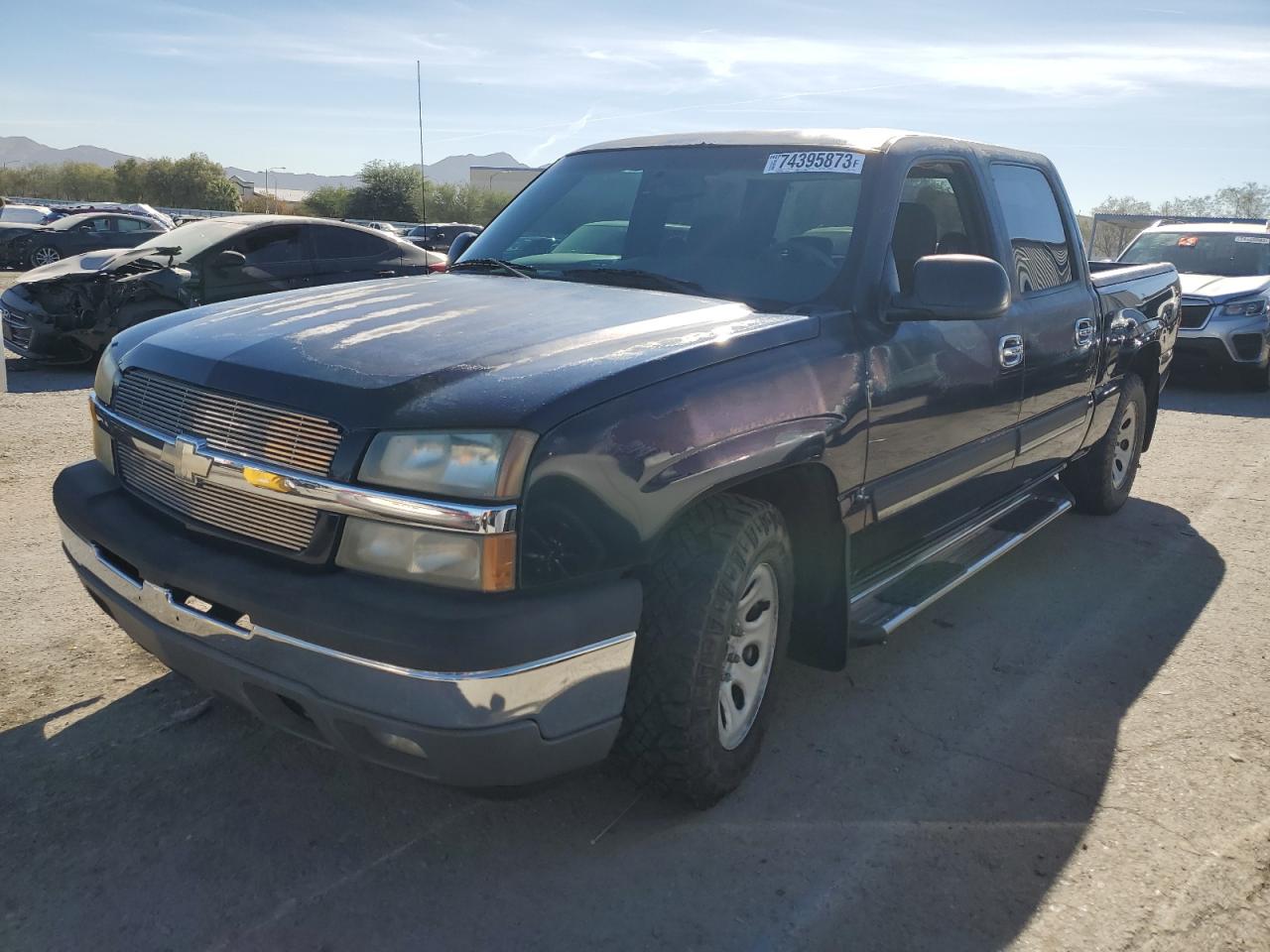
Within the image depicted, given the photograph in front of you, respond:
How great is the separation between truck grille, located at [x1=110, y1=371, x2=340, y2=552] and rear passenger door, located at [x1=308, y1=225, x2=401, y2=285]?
7954mm

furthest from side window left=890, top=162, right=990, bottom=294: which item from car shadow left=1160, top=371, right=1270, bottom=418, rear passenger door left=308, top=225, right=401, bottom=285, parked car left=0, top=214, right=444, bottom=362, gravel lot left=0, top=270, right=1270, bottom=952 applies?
rear passenger door left=308, top=225, right=401, bottom=285

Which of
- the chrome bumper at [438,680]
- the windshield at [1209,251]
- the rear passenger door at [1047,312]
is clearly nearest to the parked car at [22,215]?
the windshield at [1209,251]

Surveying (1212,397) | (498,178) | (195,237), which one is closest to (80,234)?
(195,237)

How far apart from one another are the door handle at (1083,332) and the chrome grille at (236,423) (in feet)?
11.8

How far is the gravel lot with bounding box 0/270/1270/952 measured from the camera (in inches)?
95.7

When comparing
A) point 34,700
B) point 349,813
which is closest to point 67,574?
point 34,700

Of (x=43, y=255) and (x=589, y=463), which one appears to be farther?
(x=43, y=255)

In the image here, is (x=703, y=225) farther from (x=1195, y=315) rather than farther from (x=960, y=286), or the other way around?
(x=1195, y=315)

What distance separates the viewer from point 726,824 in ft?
9.34

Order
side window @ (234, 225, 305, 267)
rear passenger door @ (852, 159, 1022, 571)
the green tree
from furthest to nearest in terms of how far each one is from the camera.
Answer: the green tree, side window @ (234, 225, 305, 267), rear passenger door @ (852, 159, 1022, 571)

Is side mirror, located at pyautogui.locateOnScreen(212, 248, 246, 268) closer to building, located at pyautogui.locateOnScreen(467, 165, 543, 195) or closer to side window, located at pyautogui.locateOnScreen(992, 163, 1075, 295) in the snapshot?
side window, located at pyautogui.locateOnScreen(992, 163, 1075, 295)

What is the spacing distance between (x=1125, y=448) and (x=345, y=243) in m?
7.89

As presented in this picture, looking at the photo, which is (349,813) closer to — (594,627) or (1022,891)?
(594,627)

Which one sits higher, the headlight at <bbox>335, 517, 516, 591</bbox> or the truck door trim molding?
the headlight at <bbox>335, 517, 516, 591</bbox>
